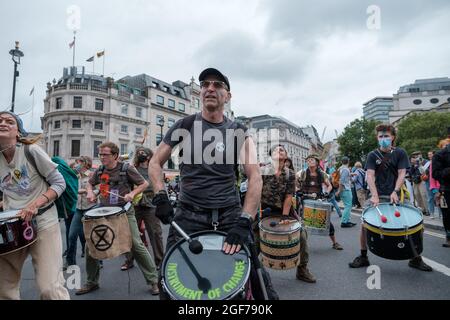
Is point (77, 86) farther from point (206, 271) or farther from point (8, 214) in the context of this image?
point (206, 271)

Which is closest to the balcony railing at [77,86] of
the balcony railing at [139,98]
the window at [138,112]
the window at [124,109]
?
the window at [124,109]

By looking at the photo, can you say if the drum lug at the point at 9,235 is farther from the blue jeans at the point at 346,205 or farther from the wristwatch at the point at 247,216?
the blue jeans at the point at 346,205

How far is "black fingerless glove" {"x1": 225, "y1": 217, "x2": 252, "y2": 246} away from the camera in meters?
1.69

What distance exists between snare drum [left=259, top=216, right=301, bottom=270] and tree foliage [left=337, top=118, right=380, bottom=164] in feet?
209

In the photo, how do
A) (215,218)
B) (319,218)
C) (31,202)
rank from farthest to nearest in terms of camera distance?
(319,218)
(31,202)
(215,218)

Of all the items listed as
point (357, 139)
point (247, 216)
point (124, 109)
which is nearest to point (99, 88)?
point (124, 109)

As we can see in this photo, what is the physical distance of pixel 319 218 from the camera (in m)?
5.29

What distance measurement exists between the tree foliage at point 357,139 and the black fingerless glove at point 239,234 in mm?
65428

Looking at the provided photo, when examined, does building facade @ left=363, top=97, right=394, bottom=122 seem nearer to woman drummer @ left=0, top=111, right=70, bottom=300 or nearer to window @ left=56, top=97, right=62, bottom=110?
window @ left=56, top=97, right=62, bottom=110

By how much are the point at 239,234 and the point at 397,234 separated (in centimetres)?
254

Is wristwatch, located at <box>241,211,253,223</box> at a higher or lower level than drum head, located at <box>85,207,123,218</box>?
higher

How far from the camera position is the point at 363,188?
36.3 feet

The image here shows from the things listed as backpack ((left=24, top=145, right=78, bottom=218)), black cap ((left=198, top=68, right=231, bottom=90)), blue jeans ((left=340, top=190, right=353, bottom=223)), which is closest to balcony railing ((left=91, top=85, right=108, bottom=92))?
blue jeans ((left=340, top=190, right=353, bottom=223))
